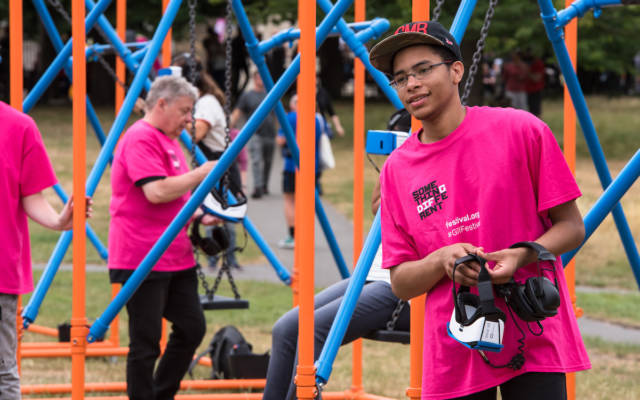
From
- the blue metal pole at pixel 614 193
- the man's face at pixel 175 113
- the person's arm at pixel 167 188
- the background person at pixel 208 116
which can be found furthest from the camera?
the background person at pixel 208 116

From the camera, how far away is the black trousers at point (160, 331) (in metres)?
5.38

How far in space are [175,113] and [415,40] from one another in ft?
8.30

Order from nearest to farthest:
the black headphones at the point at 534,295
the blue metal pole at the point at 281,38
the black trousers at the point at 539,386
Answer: the black headphones at the point at 534,295
the black trousers at the point at 539,386
the blue metal pole at the point at 281,38

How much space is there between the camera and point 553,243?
2.95 meters

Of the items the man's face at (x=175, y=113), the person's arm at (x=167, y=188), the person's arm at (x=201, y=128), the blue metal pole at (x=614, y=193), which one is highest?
the person's arm at (x=201, y=128)

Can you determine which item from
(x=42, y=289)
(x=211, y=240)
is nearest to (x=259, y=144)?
(x=42, y=289)

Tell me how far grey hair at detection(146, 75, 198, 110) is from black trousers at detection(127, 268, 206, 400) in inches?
34.6

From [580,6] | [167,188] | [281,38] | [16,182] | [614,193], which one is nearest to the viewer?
[614,193]

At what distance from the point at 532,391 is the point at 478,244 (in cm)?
42

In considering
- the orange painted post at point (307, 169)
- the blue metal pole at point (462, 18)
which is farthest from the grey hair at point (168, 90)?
the orange painted post at point (307, 169)

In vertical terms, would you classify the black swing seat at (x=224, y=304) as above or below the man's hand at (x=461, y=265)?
above

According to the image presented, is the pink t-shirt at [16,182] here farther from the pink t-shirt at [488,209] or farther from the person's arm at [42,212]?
the pink t-shirt at [488,209]

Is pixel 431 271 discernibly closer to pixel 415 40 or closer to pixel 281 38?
pixel 415 40

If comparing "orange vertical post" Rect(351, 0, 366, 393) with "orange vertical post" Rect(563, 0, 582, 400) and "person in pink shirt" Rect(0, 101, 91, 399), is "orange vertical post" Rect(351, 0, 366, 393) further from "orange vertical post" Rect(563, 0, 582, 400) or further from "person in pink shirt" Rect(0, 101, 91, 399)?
"person in pink shirt" Rect(0, 101, 91, 399)
